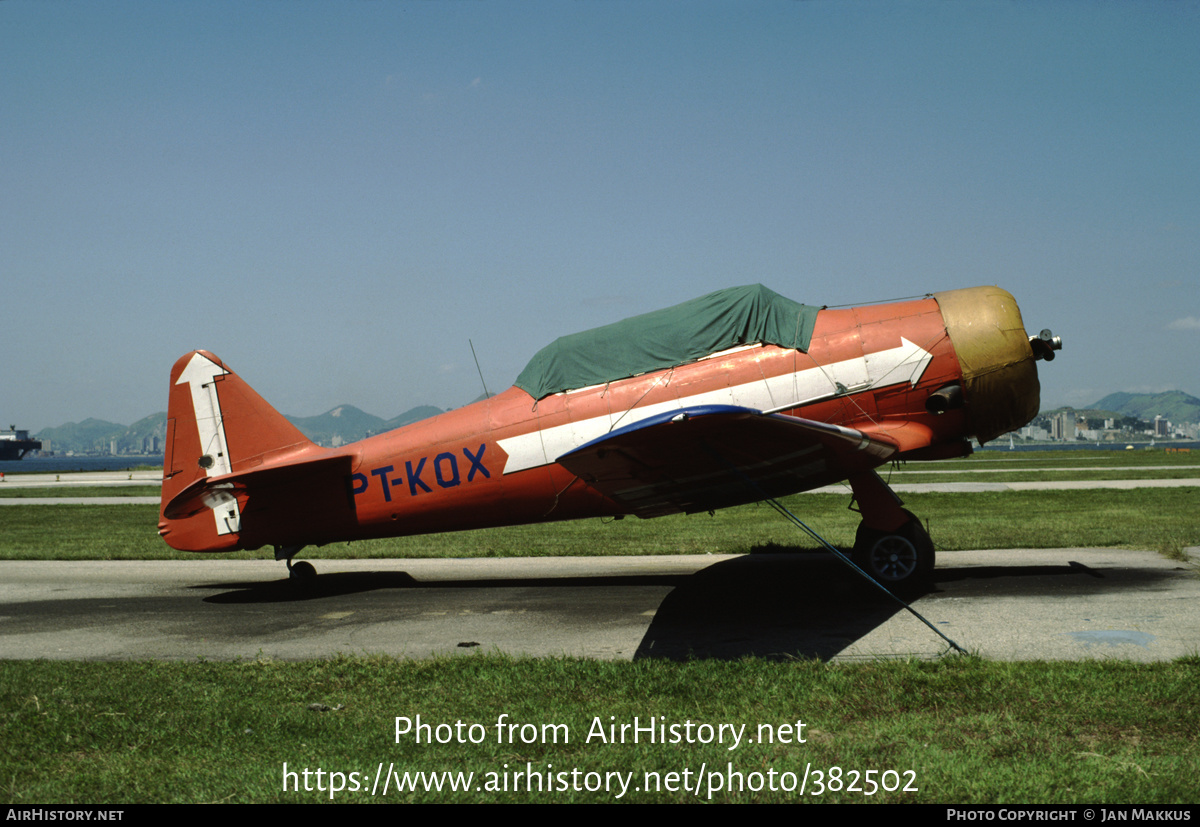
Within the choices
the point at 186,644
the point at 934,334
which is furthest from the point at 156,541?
the point at 934,334

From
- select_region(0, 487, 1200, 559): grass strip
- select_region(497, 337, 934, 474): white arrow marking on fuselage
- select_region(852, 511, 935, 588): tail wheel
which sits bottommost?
select_region(0, 487, 1200, 559): grass strip

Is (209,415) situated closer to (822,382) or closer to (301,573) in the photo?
(301,573)

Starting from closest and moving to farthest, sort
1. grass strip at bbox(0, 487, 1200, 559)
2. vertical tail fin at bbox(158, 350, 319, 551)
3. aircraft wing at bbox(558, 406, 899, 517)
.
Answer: aircraft wing at bbox(558, 406, 899, 517) → vertical tail fin at bbox(158, 350, 319, 551) → grass strip at bbox(0, 487, 1200, 559)

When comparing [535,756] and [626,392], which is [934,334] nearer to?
[626,392]

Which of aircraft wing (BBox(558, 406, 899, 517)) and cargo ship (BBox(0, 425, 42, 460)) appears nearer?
aircraft wing (BBox(558, 406, 899, 517))

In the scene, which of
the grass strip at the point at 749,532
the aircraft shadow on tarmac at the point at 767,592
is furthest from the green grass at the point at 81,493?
the aircraft shadow on tarmac at the point at 767,592

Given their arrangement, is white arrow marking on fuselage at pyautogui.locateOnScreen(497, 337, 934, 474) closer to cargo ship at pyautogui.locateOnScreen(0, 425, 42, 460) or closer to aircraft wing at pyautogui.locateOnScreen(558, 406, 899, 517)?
aircraft wing at pyautogui.locateOnScreen(558, 406, 899, 517)

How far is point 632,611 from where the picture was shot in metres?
9.00

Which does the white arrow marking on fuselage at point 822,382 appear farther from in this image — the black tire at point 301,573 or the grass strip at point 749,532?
the black tire at point 301,573

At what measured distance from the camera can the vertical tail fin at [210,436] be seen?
11.2m

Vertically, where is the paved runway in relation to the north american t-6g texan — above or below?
below

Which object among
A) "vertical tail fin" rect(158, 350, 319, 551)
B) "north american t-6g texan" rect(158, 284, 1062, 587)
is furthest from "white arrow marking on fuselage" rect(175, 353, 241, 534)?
"north american t-6g texan" rect(158, 284, 1062, 587)

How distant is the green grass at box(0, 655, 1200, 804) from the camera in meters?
4.18

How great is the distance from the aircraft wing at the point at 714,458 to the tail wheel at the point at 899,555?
0.92 m
